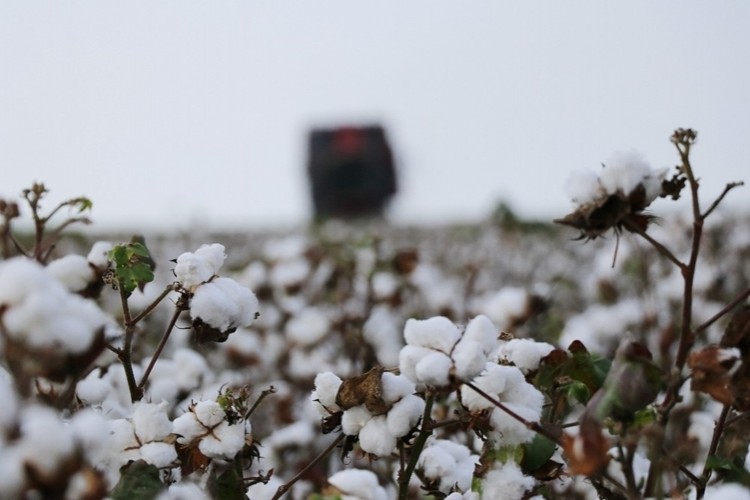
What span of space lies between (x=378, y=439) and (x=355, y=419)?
56 millimetres

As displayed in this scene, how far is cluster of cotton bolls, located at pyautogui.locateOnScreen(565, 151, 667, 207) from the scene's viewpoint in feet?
4.66

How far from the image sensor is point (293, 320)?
4832mm

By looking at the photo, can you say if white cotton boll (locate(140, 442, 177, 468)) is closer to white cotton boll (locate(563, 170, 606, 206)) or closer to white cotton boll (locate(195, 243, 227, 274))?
white cotton boll (locate(195, 243, 227, 274))

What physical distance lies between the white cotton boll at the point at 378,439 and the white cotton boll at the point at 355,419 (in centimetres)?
2

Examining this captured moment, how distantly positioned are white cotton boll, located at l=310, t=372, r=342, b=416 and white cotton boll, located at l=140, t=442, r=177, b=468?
0.76 ft

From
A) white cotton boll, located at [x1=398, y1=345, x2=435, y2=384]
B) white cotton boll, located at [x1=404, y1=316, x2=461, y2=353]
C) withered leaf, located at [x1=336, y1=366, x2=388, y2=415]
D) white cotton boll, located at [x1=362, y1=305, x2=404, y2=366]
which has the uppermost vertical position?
white cotton boll, located at [x1=404, y1=316, x2=461, y2=353]

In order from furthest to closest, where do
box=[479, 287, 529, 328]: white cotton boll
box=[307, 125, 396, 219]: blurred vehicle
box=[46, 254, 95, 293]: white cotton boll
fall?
box=[307, 125, 396, 219]: blurred vehicle → box=[479, 287, 529, 328]: white cotton boll → box=[46, 254, 95, 293]: white cotton boll

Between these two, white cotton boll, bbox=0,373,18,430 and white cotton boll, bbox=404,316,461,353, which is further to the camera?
white cotton boll, bbox=404,316,461,353

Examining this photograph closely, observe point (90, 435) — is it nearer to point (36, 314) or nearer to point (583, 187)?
point (36, 314)

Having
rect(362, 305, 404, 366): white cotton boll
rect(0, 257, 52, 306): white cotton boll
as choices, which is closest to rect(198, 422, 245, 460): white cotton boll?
rect(0, 257, 52, 306): white cotton boll

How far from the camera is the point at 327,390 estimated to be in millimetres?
1549

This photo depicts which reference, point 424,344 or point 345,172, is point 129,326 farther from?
point 345,172

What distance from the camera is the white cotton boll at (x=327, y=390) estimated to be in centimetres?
154

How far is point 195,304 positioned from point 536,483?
0.58 metres
